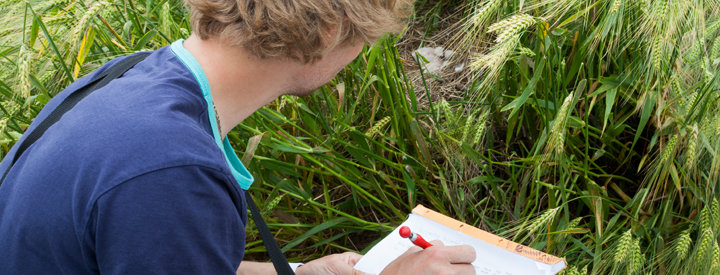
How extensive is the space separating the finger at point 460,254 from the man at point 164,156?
15.0 inches

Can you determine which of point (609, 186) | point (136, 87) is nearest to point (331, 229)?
point (609, 186)

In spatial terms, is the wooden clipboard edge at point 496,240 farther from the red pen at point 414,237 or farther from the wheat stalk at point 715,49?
the wheat stalk at point 715,49

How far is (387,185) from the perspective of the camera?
68.4 inches

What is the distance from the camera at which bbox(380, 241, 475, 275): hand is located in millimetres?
1080

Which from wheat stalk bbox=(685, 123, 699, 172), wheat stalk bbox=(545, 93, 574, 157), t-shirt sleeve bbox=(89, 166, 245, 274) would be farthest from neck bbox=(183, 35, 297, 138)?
wheat stalk bbox=(685, 123, 699, 172)

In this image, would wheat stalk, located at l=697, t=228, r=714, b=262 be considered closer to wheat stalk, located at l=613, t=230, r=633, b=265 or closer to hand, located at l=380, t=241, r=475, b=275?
wheat stalk, located at l=613, t=230, r=633, b=265

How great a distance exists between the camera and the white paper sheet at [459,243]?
120 centimetres

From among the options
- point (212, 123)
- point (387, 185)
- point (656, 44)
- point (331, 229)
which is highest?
point (212, 123)

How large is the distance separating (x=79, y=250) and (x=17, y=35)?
1447 millimetres

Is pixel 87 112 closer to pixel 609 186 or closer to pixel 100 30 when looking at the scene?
pixel 100 30

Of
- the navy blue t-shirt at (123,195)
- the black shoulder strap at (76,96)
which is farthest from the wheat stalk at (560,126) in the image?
the black shoulder strap at (76,96)

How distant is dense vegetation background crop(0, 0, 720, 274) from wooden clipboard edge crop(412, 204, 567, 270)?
0.26 ft

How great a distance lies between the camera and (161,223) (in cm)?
79

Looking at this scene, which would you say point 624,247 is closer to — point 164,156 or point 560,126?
point 560,126
